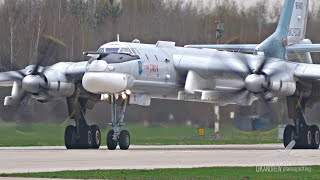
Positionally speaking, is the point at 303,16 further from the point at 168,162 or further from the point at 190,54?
the point at 168,162

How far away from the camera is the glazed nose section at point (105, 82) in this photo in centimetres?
3167

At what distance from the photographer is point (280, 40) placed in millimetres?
38375

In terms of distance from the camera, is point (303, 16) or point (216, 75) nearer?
point (216, 75)

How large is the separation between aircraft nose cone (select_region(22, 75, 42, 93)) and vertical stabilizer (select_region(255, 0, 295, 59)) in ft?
28.5

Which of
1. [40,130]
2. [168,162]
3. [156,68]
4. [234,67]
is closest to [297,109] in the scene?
[234,67]

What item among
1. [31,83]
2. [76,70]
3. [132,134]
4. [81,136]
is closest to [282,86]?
[132,134]

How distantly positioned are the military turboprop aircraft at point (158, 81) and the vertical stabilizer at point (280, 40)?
70cm

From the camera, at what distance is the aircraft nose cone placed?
33844 millimetres

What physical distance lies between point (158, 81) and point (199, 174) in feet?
42.6

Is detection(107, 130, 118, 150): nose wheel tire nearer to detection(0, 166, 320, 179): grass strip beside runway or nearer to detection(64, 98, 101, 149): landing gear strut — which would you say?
detection(64, 98, 101, 149): landing gear strut

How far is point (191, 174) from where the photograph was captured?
70.3 ft

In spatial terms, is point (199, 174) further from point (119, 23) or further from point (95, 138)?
point (119, 23)

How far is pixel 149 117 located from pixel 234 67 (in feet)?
12.3

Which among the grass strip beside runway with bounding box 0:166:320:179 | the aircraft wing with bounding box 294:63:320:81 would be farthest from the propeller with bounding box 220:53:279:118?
the grass strip beside runway with bounding box 0:166:320:179
